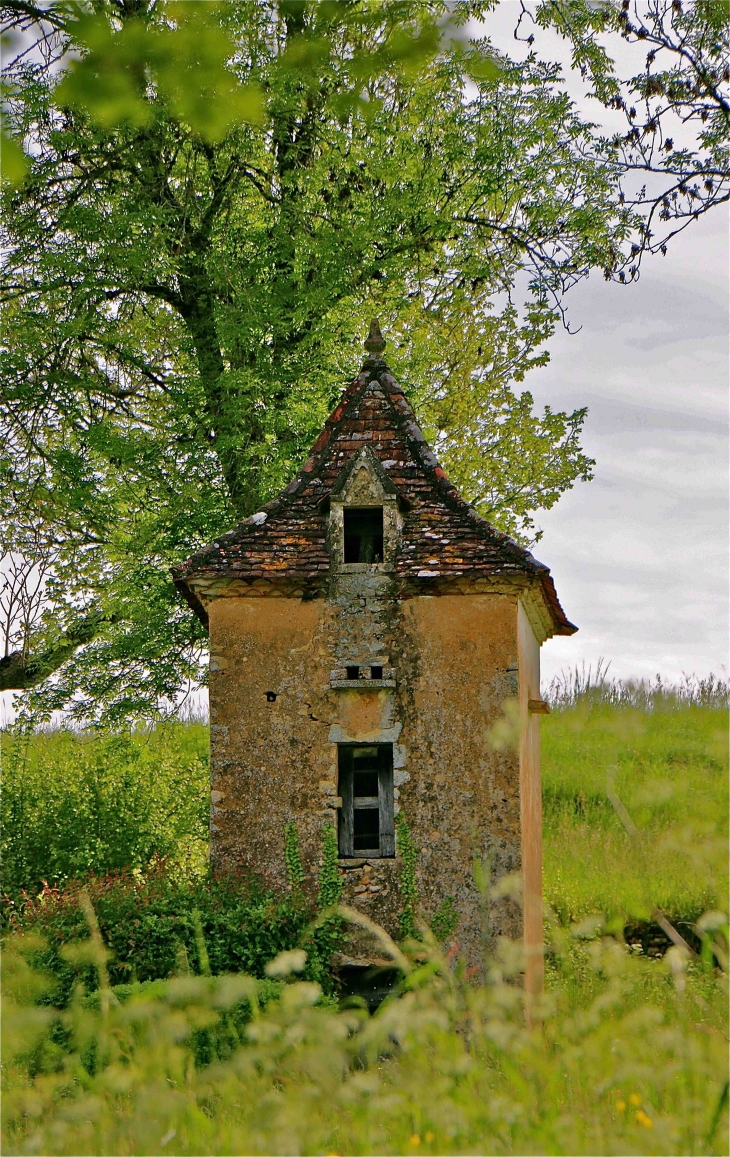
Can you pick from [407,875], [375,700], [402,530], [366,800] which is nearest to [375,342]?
[402,530]

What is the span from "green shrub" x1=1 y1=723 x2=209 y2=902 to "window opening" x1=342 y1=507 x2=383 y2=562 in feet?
22.2

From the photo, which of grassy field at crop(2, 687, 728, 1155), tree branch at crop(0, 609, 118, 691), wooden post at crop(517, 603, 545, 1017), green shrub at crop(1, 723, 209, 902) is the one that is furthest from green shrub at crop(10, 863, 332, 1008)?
tree branch at crop(0, 609, 118, 691)

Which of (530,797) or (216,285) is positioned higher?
(216,285)

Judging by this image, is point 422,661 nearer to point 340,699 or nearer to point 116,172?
point 340,699

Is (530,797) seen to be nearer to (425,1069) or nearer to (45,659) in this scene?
(45,659)

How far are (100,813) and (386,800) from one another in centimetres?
816

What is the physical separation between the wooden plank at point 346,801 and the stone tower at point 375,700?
1cm

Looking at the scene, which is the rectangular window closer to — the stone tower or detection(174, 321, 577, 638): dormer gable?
the stone tower

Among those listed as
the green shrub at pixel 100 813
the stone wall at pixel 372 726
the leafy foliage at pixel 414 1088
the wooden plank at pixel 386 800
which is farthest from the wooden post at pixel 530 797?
the leafy foliage at pixel 414 1088

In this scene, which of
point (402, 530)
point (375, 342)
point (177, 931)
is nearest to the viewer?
point (177, 931)

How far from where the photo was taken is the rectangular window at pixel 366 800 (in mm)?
11727

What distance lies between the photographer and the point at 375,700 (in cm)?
1181

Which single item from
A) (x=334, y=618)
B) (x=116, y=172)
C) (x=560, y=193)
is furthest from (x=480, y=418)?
(x=334, y=618)

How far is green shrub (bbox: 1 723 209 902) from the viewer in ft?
58.5
